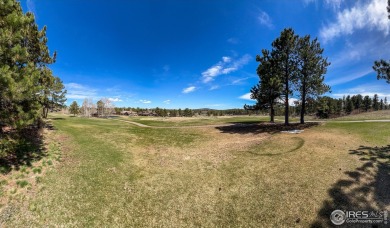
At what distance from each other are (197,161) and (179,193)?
4544 mm

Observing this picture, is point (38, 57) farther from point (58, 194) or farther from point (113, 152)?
point (58, 194)

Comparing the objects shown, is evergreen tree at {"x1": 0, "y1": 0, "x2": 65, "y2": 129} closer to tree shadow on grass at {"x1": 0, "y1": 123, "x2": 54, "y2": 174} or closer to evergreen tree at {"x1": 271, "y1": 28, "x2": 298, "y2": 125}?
tree shadow on grass at {"x1": 0, "y1": 123, "x2": 54, "y2": 174}

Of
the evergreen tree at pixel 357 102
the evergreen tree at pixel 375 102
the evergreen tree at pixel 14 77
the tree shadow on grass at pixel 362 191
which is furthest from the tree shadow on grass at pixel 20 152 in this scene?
the evergreen tree at pixel 375 102

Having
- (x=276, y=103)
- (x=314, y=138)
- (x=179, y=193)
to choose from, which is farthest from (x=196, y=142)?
(x=276, y=103)

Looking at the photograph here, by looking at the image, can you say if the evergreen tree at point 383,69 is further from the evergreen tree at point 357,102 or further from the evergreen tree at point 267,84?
the evergreen tree at point 357,102

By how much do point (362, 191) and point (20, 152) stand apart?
19.2 metres

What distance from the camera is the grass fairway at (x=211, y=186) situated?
26.6ft

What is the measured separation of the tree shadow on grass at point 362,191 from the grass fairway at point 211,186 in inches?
1.6

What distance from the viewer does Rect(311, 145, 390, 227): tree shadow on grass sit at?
7.79 m

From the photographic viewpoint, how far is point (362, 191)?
8.80 m

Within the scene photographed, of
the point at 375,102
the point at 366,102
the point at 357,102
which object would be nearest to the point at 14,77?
the point at 357,102

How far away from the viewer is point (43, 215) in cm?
785

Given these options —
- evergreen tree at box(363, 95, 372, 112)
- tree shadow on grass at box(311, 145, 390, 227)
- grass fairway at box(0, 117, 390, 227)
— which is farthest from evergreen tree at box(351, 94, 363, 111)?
tree shadow on grass at box(311, 145, 390, 227)

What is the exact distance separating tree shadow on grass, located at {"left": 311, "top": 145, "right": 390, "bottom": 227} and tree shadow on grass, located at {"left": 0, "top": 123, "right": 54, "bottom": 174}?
1455 cm
